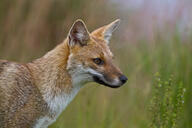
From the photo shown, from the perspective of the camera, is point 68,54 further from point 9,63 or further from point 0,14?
point 0,14

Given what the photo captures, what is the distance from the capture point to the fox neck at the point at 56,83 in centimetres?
523

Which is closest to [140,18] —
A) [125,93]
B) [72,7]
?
[72,7]

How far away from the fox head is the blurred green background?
82cm

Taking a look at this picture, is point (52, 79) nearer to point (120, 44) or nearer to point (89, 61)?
point (89, 61)

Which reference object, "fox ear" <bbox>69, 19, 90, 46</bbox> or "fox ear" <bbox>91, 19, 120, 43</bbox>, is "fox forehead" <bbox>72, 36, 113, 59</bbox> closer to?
"fox ear" <bbox>69, 19, 90, 46</bbox>

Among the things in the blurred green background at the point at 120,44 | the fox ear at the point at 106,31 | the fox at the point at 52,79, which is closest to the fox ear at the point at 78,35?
the fox at the point at 52,79

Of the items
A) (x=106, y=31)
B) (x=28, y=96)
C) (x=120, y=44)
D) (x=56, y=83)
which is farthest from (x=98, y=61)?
(x=120, y=44)

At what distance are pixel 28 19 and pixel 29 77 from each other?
2996 millimetres

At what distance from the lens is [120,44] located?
8.02 m

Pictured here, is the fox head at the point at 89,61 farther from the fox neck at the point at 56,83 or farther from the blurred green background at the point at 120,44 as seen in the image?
the blurred green background at the point at 120,44

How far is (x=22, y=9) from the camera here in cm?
792

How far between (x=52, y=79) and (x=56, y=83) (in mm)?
71

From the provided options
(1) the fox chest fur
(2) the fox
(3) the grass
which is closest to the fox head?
(2) the fox

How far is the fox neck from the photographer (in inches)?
206
